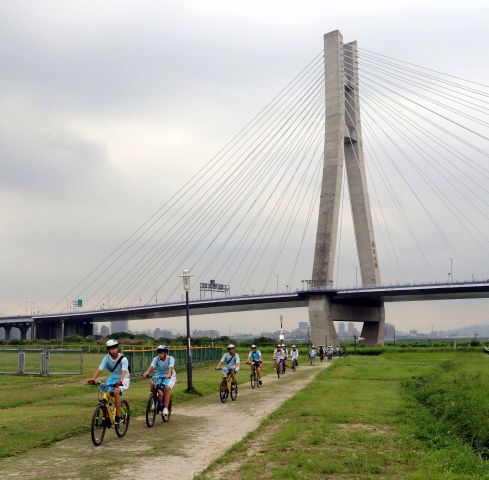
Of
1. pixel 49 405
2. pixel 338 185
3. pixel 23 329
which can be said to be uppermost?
pixel 338 185

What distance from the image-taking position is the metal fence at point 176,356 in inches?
1046

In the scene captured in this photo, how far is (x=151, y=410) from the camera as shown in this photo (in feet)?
42.4

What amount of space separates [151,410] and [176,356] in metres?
19.9

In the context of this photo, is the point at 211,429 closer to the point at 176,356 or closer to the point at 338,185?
Answer: the point at 176,356

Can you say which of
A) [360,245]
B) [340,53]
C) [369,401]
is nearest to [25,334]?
[360,245]

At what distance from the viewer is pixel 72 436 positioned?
11664 millimetres

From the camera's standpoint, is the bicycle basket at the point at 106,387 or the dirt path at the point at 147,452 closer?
the dirt path at the point at 147,452

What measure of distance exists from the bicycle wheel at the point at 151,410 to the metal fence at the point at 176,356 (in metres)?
12.8

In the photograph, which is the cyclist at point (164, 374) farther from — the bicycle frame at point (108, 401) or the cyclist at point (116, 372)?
the bicycle frame at point (108, 401)

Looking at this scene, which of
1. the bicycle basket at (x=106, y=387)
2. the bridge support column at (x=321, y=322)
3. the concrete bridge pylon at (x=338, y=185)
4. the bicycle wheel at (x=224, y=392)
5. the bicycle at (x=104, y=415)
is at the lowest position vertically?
the bicycle wheel at (x=224, y=392)

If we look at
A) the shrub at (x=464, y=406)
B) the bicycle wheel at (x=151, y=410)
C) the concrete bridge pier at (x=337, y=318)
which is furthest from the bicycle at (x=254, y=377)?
the concrete bridge pier at (x=337, y=318)

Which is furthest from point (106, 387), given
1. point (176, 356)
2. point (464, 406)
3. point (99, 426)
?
point (176, 356)

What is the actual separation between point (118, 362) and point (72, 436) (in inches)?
69.3

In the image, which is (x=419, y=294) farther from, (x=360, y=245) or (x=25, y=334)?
(x=25, y=334)
